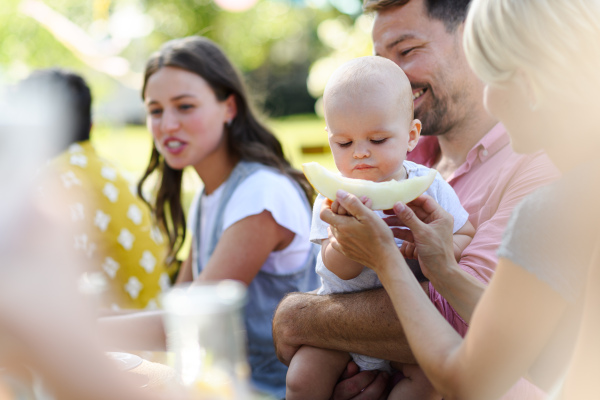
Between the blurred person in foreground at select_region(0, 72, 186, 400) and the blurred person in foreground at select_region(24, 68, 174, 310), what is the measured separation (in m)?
2.31

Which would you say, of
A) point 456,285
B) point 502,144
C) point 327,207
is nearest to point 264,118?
point 502,144

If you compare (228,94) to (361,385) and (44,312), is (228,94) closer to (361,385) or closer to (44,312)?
(361,385)

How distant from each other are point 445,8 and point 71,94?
2.82m

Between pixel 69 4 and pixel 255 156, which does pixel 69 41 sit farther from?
pixel 255 156

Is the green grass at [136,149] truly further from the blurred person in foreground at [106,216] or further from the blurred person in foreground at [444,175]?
the blurred person in foreground at [444,175]

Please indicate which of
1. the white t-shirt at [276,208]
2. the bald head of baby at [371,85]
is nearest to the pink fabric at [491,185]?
the bald head of baby at [371,85]

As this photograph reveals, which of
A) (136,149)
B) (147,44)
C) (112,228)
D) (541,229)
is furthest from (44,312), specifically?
(136,149)

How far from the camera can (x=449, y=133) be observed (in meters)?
2.66

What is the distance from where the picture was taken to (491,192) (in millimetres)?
2189

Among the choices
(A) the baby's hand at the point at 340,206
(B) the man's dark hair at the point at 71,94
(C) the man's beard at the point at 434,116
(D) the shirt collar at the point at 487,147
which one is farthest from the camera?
(B) the man's dark hair at the point at 71,94

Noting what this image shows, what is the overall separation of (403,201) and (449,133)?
102 centimetres

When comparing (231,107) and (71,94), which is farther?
(71,94)

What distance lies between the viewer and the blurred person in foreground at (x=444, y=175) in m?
1.91

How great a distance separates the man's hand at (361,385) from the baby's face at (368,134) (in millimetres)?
725
